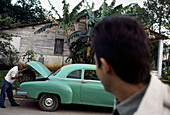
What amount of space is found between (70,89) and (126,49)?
5.65 m

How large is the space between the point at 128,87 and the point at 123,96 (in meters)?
0.06

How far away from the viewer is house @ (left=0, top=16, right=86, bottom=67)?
58.6ft

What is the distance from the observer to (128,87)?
0.86 m

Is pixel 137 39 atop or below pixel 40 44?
below

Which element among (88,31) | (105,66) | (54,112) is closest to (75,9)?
(88,31)

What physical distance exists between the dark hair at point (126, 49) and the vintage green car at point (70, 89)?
5.55 metres

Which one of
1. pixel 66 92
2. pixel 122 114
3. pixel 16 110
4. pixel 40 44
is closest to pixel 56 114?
pixel 66 92

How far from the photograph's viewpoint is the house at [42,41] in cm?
1788

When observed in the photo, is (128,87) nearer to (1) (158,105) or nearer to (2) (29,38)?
(1) (158,105)

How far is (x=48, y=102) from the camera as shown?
656 centimetres

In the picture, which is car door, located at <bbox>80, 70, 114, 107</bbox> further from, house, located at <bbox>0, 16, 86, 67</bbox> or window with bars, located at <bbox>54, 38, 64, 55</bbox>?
window with bars, located at <bbox>54, 38, 64, 55</bbox>

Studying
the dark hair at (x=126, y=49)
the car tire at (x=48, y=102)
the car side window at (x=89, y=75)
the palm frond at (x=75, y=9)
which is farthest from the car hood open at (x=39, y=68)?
the palm frond at (x=75, y=9)

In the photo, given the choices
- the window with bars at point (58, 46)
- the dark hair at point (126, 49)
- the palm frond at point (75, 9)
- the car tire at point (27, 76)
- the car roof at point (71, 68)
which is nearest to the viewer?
the dark hair at point (126, 49)

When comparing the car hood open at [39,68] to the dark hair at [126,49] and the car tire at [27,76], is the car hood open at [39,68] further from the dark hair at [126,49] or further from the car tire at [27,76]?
the dark hair at [126,49]
